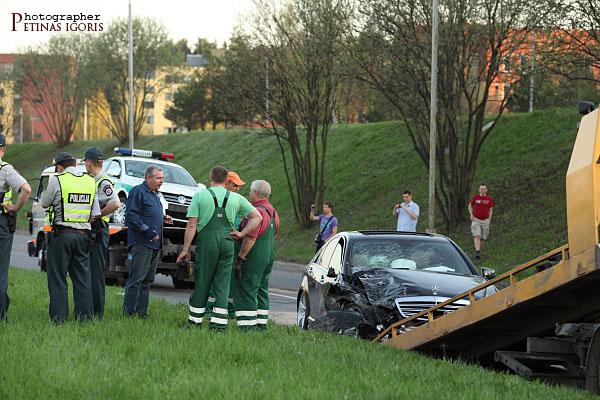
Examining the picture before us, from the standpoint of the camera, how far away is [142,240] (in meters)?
10.2

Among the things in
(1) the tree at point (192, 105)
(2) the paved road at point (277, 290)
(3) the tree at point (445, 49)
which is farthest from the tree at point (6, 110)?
(3) the tree at point (445, 49)

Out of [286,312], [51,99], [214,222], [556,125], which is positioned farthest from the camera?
[51,99]

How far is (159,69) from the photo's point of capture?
59.1m

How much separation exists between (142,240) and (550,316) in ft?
15.8

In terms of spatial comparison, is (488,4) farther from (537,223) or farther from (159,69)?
(159,69)

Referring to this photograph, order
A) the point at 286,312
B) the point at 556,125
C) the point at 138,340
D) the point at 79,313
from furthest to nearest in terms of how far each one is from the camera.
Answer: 1. the point at 556,125
2. the point at 286,312
3. the point at 79,313
4. the point at 138,340

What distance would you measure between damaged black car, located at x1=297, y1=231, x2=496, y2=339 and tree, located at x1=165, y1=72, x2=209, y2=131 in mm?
59227

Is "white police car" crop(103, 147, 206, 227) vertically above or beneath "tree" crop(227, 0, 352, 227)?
beneath

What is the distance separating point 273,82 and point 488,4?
8492 millimetres

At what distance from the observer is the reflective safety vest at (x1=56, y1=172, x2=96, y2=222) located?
30.2 ft

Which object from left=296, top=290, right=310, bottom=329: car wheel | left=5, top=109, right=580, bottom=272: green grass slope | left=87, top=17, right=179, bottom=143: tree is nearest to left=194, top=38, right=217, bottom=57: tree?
left=87, top=17, right=179, bottom=143: tree

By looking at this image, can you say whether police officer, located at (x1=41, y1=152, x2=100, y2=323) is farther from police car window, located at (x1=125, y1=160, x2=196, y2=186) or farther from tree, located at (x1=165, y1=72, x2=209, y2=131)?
tree, located at (x1=165, y1=72, x2=209, y2=131)

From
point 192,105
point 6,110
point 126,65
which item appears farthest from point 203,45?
point 126,65

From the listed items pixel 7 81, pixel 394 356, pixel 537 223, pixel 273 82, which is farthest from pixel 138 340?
pixel 7 81
